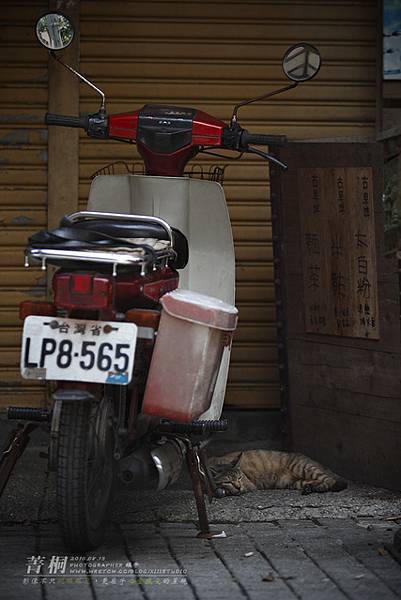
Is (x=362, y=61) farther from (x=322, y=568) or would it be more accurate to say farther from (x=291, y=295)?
(x=322, y=568)

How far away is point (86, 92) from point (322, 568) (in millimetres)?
4241

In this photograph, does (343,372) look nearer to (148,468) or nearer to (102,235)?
(148,468)

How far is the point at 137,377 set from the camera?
5227 millimetres

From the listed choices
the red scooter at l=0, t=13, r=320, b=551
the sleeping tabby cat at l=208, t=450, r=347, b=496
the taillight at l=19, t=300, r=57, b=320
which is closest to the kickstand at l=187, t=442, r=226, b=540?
the red scooter at l=0, t=13, r=320, b=551

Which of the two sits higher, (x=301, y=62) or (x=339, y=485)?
(x=301, y=62)

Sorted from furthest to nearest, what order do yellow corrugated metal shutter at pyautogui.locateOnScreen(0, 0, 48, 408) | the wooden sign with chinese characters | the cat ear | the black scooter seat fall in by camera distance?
yellow corrugated metal shutter at pyautogui.locateOnScreen(0, 0, 48, 408), the cat ear, the wooden sign with chinese characters, the black scooter seat

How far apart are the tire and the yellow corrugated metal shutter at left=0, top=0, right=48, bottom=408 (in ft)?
9.43

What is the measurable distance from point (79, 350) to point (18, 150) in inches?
135

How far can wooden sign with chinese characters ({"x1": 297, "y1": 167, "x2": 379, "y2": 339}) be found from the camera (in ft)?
22.4

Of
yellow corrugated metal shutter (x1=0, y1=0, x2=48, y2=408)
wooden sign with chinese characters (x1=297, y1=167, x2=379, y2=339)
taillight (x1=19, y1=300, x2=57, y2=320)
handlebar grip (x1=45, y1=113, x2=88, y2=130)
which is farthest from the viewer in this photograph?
yellow corrugated metal shutter (x1=0, y1=0, x2=48, y2=408)

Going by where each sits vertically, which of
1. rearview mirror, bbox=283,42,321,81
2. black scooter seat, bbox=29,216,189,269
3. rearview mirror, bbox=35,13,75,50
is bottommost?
black scooter seat, bbox=29,216,189,269

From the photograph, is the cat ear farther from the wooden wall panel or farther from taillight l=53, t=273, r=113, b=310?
taillight l=53, t=273, r=113, b=310

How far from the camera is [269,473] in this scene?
7.02 m

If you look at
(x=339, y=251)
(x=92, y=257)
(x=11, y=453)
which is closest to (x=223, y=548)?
(x=11, y=453)
